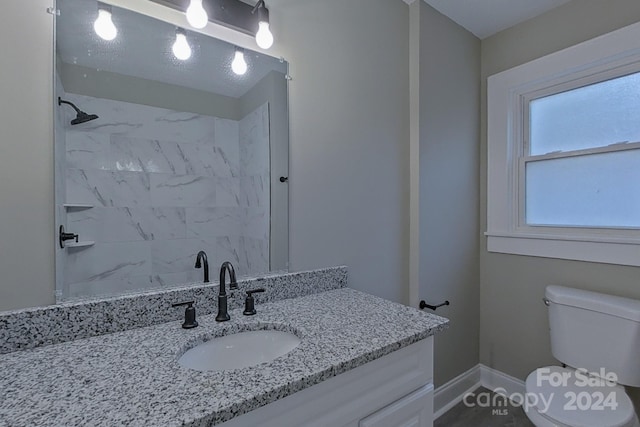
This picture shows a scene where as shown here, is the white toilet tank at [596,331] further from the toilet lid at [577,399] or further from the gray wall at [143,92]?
the gray wall at [143,92]

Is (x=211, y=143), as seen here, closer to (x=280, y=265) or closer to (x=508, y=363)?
(x=280, y=265)

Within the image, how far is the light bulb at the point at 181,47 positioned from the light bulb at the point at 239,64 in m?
0.17

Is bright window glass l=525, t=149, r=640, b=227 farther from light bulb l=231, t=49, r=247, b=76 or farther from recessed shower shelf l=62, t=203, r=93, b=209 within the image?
recessed shower shelf l=62, t=203, r=93, b=209

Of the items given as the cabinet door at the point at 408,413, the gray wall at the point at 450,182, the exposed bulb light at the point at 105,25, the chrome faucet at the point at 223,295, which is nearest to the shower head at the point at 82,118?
the exposed bulb light at the point at 105,25

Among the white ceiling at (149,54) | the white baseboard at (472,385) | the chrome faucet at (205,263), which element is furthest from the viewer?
the white baseboard at (472,385)

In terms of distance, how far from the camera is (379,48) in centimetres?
162

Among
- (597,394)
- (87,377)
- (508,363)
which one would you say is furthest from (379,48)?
(508,363)

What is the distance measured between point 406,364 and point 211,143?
3.47 feet

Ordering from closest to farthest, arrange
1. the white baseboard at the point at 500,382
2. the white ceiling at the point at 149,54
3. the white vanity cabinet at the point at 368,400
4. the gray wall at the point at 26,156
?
1. the white vanity cabinet at the point at 368,400
2. the gray wall at the point at 26,156
3. the white ceiling at the point at 149,54
4. the white baseboard at the point at 500,382

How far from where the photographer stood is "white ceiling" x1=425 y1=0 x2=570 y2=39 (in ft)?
5.70

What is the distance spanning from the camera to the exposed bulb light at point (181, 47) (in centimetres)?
110

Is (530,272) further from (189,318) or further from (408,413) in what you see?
(189,318)

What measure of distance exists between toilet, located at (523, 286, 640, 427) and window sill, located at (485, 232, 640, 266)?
0.67 ft

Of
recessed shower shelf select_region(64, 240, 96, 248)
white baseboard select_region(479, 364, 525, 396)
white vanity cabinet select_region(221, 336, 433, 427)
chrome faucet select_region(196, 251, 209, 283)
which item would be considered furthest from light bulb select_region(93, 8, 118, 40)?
white baseboard select_region(479, 364, 525, 396)
